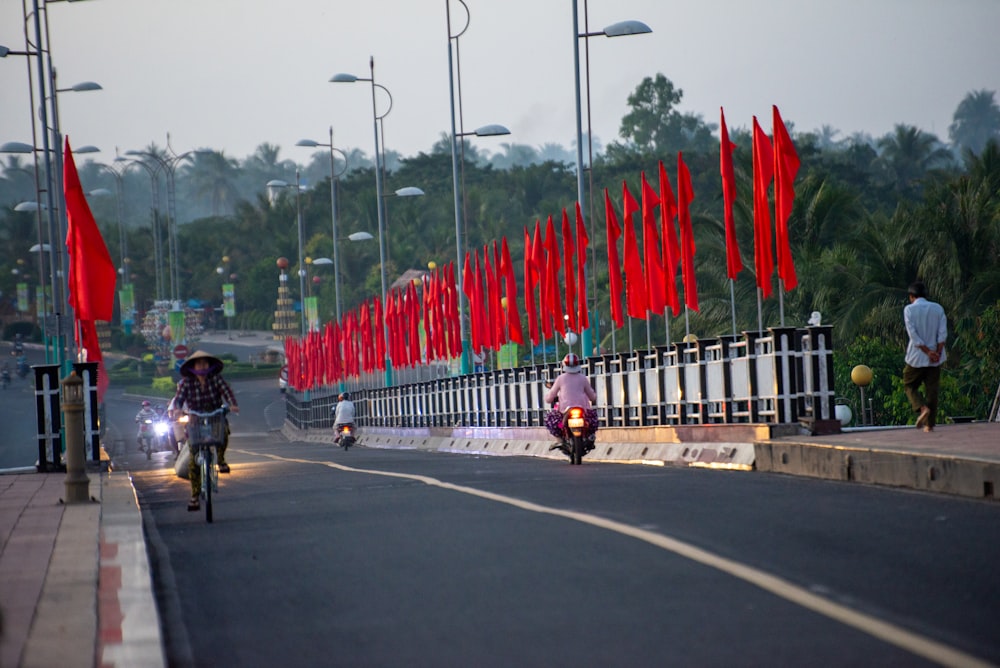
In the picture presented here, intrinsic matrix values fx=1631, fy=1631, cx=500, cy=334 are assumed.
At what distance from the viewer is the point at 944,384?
129ft

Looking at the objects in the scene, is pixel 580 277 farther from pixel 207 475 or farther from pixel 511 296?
pixel 207 475

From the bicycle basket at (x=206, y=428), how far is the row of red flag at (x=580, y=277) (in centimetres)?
1063

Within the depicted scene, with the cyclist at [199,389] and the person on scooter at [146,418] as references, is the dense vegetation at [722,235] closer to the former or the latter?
the person on scooter at [146,418]

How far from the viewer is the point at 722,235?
183 ft

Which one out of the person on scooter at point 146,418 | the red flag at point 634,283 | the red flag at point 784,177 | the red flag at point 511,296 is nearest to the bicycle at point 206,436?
the red flag at point 784,177

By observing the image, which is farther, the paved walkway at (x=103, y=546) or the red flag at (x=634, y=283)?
the red flag at (x=634, y=283)

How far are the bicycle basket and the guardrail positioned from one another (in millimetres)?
7183

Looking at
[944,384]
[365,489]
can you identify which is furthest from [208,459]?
[944,384]

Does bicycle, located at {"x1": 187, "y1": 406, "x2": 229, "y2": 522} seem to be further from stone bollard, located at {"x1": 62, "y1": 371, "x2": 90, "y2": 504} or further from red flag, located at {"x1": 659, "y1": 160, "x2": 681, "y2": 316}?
red flag, located at {"x1": 659, "y1": 160, "x2": 681, "y2": 316}

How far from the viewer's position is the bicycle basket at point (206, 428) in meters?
15.3

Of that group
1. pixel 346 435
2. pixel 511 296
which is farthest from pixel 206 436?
pixel 346 435

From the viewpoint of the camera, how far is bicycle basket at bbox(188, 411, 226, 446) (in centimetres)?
1534

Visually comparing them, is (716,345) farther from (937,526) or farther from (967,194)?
(967,194)

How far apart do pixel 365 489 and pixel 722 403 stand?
260 inches
